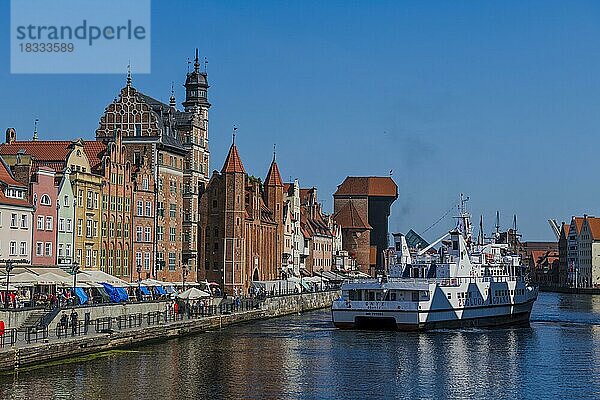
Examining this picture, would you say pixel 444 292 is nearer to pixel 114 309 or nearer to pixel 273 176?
pixel 114 309

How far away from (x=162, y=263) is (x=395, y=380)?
55945 mm

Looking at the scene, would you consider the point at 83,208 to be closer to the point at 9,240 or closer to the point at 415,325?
the point at 9,240

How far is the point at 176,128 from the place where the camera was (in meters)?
114

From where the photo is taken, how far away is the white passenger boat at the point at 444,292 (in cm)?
8569

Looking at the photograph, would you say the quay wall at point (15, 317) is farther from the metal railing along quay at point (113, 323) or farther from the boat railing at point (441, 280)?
the boat railing at point (441, 280)

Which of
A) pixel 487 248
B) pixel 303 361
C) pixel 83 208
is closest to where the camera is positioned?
pixel 303 361

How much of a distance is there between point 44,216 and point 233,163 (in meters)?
35.9

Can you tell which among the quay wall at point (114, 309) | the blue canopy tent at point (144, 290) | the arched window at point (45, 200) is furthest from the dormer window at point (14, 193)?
the blue canopy tent at point (144, 290)

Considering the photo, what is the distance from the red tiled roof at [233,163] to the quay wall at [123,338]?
16.6m

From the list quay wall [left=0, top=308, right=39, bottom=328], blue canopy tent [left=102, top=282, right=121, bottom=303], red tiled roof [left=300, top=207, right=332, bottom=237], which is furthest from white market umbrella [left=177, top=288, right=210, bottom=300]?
red tiled roof [left=300, top=207, right=332, bottom=237]

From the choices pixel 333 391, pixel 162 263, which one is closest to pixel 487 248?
pixel 162 263

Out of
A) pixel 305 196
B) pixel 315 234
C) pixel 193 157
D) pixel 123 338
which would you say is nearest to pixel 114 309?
pixel 123 338

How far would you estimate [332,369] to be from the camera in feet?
198

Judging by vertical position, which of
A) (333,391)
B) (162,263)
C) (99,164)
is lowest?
(333,391)
